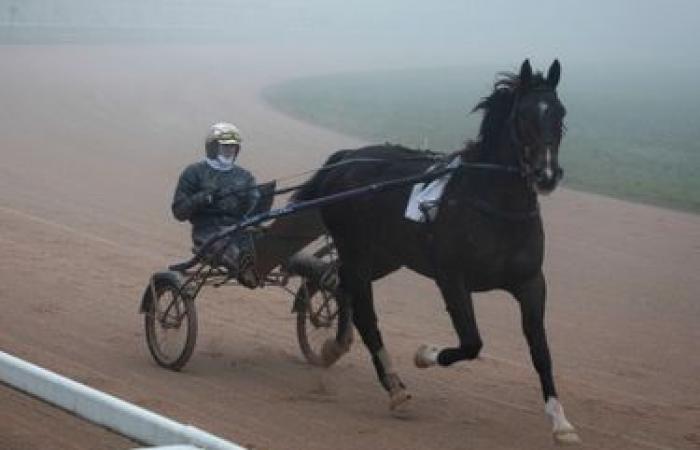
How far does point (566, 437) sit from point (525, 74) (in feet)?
5.65

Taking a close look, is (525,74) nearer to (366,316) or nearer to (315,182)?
(366,316)

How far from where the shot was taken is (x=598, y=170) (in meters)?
22.2

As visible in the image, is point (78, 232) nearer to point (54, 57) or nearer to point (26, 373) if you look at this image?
point (26, 373)

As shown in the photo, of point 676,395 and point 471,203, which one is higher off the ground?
→ point 471,203

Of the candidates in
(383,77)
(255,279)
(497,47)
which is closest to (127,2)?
(383,77)

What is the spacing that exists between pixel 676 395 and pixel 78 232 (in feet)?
21.6

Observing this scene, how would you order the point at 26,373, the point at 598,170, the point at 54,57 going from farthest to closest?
the point at 54,57, the point at 598,170, the point at 26,373

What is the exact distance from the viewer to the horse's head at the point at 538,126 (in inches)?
235

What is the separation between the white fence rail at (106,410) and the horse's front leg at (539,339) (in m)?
2.06

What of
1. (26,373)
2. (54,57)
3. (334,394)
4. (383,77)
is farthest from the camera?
(383,77)

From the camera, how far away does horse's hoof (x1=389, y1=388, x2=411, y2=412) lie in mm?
6770

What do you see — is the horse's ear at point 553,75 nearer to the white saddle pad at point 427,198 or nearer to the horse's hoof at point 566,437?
the white saddle pad at point 427,198

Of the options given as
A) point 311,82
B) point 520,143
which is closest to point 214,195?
point 520,143

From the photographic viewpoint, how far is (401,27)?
88.1 meters
